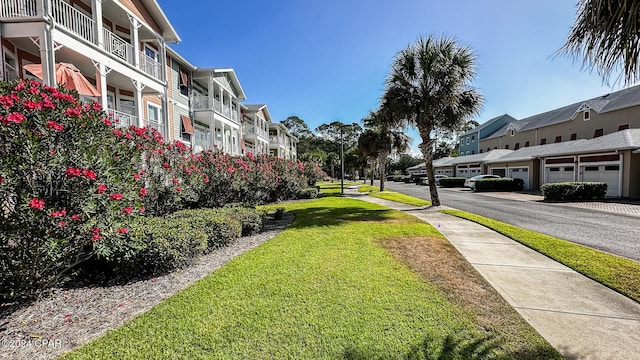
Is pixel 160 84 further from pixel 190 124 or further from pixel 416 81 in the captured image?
pixel 416 81

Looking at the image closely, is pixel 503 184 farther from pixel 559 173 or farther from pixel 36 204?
pixel 36 204

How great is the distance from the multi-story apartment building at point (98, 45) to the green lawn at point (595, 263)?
577 inches

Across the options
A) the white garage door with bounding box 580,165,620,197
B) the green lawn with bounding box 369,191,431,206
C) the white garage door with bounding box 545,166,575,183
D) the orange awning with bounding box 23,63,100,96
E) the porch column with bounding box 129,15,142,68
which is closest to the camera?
the orange awning with bounding box 23,63,100,96

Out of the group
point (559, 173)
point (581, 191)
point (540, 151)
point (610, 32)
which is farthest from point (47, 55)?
point (540, 151)

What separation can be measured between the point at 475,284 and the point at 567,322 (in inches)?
47.6

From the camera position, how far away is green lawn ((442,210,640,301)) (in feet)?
14.3

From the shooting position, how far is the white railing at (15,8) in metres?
8.20

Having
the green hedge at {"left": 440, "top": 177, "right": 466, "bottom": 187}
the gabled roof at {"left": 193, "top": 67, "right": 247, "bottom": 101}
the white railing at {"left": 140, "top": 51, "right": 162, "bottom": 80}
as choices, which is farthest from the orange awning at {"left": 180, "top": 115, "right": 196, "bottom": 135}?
the green hedge at {"left": 440, "top": 177, "right": 466, "bottom": 187}

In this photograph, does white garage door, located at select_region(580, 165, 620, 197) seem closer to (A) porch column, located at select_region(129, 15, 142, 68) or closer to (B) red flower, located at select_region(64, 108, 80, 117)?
(B) red flower, located at select_region(64, 108, 80, 117)

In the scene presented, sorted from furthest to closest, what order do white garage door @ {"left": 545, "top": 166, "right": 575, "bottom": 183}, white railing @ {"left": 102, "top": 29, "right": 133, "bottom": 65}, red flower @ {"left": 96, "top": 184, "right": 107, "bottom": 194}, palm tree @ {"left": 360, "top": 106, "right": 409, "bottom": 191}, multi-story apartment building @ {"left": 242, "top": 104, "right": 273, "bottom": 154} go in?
multi-story apartment building @ {"left": 242, "top": 104, "right": 273, "bottom": 154}
palm tree @ {"left": 360, "top": 106, "right": 409, "bottom": 191}
white garage door @ {"left": 545, "top": 166, "right": 575, "bottom": 183}
white railing @ {"left": 102, "top": 29, "right": 133, "bottom": 65}
red flower @ {"left": 96, "top": 184, "right": 107, "bottom": 194}

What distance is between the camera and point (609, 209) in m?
13.0

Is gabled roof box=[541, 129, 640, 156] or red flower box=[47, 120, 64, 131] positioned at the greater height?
gabled roof box=[541, 129, 640, 156]

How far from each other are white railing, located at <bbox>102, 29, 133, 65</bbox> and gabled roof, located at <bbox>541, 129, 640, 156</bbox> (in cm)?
2913

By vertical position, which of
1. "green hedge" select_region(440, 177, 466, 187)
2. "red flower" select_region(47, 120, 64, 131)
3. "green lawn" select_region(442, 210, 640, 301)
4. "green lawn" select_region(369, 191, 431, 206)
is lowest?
"green lawn" select_region(369, 191, 431, 206)
